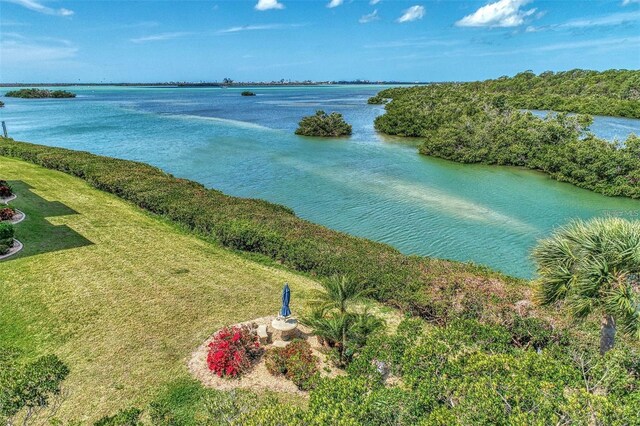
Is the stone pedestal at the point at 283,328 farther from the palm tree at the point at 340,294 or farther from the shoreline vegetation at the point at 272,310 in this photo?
the shoreline vegetation at the point at 272,310

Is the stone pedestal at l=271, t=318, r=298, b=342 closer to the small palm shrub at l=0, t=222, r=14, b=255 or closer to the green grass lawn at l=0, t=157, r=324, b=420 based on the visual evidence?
the green grass lawn at l=0, t=157, r=324, b=420

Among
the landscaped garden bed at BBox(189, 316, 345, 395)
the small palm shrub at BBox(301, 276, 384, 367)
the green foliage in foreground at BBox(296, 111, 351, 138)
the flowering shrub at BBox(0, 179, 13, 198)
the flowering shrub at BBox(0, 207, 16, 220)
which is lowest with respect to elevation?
the landscaped garden bed at BBox(189, 316, 345, 395)

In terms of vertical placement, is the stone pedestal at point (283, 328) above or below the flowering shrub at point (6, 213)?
below

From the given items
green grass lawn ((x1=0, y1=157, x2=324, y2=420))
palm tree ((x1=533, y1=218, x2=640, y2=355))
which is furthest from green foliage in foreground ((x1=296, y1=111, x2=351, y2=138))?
palm tree ((x1=533, y1=218, x2=640, y2=355))

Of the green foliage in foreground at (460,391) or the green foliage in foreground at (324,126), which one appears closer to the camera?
the green foliage in foreground at (460,391)

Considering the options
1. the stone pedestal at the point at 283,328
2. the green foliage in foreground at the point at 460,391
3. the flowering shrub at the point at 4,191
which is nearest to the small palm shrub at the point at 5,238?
the flowering shrub at the point at 4,191

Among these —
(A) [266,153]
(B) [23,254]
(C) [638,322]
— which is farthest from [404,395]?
(A) [266,153]
